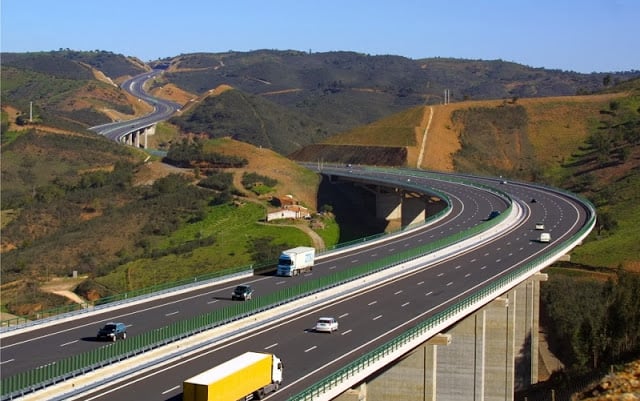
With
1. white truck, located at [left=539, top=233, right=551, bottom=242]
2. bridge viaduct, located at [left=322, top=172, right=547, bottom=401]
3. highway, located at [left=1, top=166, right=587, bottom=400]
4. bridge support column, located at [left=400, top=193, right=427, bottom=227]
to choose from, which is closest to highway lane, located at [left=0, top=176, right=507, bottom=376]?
highway, located at [left=1, top=166, right=587, bottom=400]

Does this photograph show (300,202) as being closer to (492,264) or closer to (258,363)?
(492,264)

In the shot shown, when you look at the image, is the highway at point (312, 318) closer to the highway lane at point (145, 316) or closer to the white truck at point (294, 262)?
the highway lane at point (145, 316)

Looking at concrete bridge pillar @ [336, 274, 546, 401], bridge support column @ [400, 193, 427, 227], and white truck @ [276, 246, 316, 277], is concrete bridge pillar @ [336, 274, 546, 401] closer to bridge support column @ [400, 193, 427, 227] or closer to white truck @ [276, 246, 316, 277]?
white truck @ [276, 246, 316, 277]

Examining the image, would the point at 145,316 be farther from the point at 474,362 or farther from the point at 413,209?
the point at 413,209

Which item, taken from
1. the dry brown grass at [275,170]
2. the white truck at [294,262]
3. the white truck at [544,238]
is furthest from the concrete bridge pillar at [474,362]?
the dry brown grass at [275,170]

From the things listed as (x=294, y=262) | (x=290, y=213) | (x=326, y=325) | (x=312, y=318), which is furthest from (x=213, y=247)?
(x=326, y=325)
